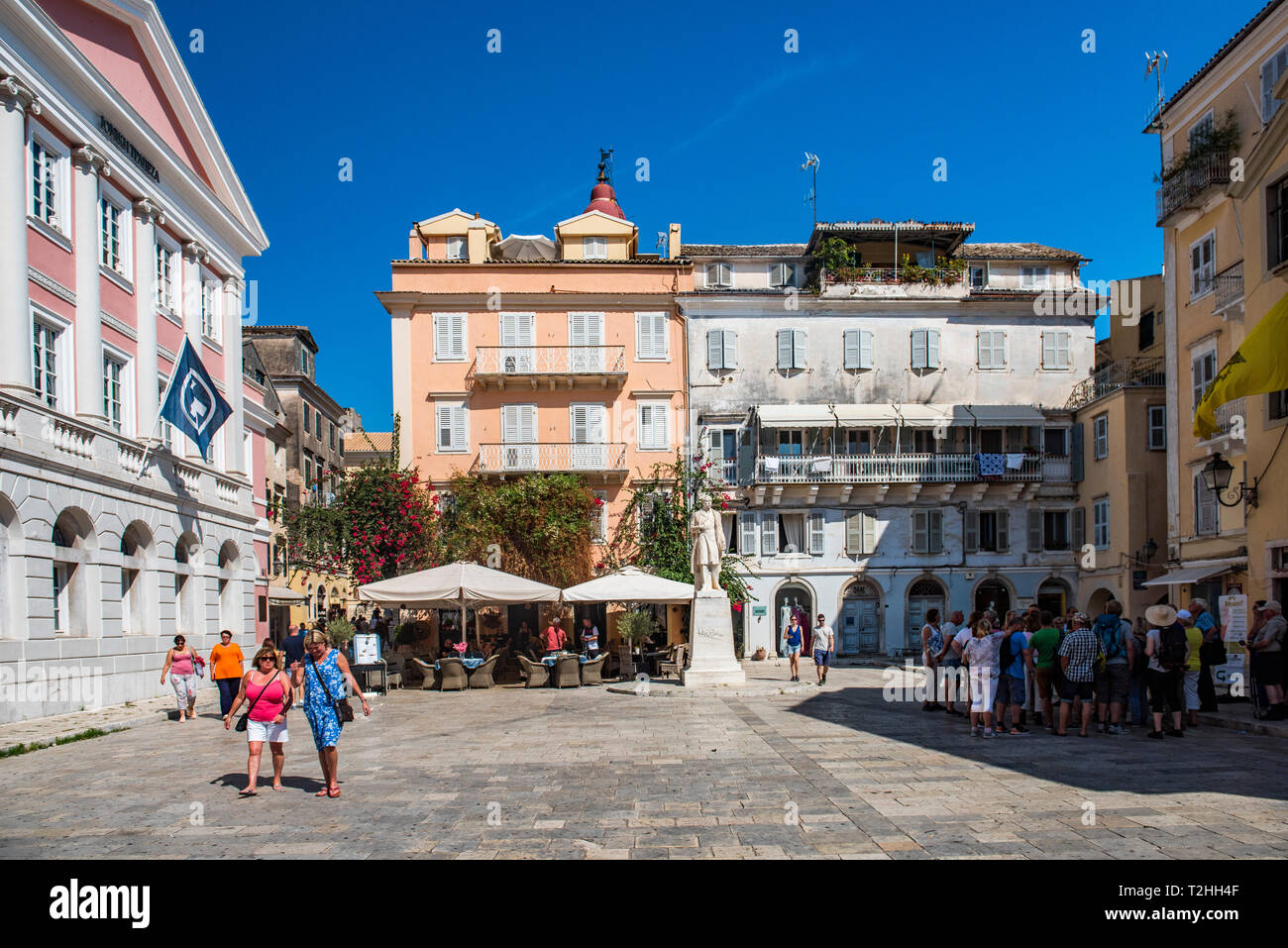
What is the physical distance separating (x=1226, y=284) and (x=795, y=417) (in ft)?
46.3

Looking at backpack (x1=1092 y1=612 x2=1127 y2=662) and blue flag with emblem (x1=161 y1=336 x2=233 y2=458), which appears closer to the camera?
backpack (x1=1092 y1=612 x2=1127 y2=662)

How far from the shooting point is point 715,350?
120ft

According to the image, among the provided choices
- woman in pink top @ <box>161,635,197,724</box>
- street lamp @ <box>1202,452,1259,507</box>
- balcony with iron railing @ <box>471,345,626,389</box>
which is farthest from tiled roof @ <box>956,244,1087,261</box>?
woman in pink top @ <box>161,635,197,724</box>

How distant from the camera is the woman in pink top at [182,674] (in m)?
17.8

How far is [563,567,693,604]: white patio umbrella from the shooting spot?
23.3 m

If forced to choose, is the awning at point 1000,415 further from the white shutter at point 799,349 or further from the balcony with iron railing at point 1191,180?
the balcony with iron railing at point 1191,180

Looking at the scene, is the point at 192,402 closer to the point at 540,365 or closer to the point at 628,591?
the point at 628,591

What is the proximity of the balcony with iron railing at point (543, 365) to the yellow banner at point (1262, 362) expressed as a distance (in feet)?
69.8

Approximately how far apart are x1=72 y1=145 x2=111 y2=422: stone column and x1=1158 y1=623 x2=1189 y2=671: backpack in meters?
18.3

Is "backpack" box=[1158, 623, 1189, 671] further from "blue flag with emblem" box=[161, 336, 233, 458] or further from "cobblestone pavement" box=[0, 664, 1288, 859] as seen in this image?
"blue flag with emblem" box=[161, 336, 233, 458]

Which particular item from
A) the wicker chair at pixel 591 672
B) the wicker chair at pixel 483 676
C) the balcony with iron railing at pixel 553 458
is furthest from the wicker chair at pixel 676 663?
the balcony with iron railing at pixel 553 458
